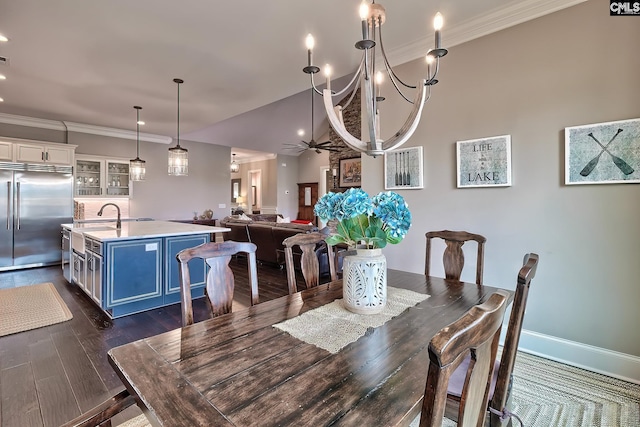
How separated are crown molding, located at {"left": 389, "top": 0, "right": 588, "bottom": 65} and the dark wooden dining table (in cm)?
260

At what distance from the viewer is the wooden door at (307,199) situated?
435 inches

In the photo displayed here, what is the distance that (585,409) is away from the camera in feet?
5.96

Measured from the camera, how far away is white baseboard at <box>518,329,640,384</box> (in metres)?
2.10

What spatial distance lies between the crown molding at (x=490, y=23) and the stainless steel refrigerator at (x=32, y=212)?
621 centimetres

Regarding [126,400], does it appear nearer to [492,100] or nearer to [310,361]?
[310,361]

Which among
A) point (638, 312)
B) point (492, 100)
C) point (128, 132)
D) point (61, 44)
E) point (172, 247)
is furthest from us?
point (128, 132)

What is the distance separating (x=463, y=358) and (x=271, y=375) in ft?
1.93

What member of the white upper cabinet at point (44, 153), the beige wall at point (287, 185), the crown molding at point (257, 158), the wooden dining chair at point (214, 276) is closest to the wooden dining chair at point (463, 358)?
the wooden dining chair at point (214, 276)

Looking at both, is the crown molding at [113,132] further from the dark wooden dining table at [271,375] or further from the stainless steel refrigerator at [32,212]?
the dark wooden dining table at [271,375]

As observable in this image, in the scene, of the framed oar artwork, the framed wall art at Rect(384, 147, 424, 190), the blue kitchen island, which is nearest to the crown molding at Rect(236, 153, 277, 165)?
the blue kitchen island

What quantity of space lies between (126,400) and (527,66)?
10.9ft

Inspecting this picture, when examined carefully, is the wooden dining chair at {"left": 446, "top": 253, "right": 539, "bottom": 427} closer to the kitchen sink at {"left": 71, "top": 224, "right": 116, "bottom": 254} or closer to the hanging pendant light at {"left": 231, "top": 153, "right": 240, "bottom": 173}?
the kitchen sink at {"left": 71, "top": 224, "right": 116, "bottom": 254}

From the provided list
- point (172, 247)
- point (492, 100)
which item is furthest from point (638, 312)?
point (172, 247)

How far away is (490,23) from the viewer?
8.56 feet
